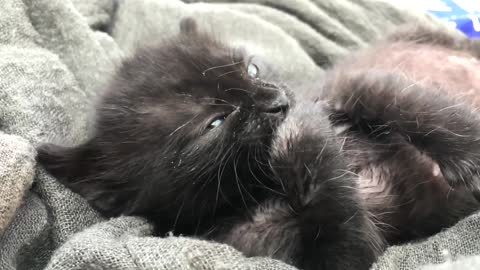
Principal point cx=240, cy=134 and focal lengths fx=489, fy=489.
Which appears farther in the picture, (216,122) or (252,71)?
(252,71)

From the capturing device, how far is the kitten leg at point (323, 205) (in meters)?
0.94

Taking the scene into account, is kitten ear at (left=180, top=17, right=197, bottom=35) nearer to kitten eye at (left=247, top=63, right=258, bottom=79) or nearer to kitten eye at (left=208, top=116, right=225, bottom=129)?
kitten eye at (left=247, top=63, right=258, bottom=79)

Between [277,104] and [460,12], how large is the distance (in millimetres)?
1683

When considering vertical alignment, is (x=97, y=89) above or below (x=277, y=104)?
below

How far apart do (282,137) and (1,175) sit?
1.79 ft

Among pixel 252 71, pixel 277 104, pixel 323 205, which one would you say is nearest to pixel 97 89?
pixel 252 71

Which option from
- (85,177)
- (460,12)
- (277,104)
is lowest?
(85,177)

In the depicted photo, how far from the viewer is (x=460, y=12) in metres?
2.33

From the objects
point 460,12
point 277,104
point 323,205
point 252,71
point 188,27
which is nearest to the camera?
point 323,205

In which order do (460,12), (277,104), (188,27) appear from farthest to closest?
(460,12), (188,27), (277,104)

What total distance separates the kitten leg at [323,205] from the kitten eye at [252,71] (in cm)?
23

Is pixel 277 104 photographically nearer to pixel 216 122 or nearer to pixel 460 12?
pixel 216 122

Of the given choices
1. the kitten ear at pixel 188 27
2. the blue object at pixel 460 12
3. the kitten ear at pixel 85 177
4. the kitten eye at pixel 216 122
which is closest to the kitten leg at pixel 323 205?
the kitten eye at pixel 216 122

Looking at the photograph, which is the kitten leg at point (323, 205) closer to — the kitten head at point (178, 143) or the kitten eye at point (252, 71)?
the kitten head at point (178, 143)
